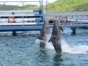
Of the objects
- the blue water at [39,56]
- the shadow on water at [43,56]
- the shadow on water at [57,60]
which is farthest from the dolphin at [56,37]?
the shadow on water at [43,56]

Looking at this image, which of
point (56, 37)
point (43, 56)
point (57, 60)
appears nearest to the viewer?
point (57, 60)

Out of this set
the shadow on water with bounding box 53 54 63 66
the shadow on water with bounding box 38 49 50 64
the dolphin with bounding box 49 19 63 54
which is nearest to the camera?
the shadow on water with bounding box 53 54 63 66

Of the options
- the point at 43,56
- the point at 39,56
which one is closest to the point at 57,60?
the point at 43,56

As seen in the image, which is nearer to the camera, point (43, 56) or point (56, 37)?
point (56, 37)

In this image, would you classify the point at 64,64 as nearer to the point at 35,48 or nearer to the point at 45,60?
the point at 45,60

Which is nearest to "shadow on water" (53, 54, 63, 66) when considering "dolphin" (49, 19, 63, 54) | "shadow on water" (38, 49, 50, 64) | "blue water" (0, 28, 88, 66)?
"blue water" (0, 28, 88, 66)

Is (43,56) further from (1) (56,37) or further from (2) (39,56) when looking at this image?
(1) (56,37)

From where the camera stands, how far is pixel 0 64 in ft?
57.9

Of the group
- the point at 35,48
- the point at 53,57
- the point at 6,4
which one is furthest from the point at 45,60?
the point at 6,4

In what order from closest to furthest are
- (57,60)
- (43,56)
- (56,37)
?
(57,60)
(56,37)
(43,56)

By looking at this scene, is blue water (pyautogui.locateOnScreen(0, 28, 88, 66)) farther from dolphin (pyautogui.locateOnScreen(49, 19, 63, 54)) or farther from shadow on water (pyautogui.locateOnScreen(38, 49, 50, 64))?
dolphin (pyautogui.locateOnScreen(49, 19, 63, 54))

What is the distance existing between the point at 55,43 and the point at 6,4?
17.5m

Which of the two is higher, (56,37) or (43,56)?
(56,37)

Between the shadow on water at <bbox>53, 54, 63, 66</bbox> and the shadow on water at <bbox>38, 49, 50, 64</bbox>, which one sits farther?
the shadow on water at <bbox>38, 49, 50, 64</bbox>
